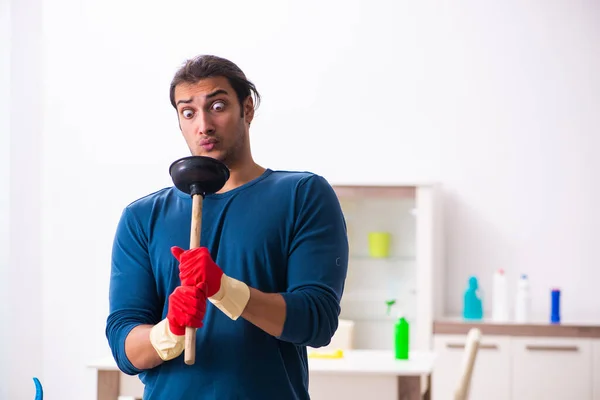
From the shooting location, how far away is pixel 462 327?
4031 millimetres

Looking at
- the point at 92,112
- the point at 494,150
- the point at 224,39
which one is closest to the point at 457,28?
the point at 494,150

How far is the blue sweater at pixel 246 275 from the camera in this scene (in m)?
1.36

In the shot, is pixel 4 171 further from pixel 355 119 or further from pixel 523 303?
pixel 523 303

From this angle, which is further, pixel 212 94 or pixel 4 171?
pixel 4 171

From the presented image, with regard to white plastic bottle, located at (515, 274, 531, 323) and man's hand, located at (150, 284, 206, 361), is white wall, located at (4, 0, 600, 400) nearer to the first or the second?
white plastic bottle, located at (515, 274, 531, 323)

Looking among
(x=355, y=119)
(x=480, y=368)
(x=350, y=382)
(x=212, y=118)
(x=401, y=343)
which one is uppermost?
(x=355, y=119)

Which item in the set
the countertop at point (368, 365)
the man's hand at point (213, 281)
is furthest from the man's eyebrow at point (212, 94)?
the countertop at point (368, 365)

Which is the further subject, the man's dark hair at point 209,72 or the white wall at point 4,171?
the white wall at point 4,171

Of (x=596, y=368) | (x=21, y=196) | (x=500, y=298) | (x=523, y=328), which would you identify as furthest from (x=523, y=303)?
(x=21, y=196)

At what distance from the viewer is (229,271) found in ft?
4.53

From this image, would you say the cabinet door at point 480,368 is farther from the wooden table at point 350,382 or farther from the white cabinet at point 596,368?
the wooden table at point 350,382

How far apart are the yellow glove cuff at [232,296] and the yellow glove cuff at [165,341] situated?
95 mm

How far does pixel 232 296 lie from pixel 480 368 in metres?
3.04

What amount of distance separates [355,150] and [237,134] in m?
3.20
